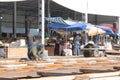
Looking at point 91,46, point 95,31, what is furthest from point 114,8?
point 91,46

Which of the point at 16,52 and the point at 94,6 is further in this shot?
the point at 94,6

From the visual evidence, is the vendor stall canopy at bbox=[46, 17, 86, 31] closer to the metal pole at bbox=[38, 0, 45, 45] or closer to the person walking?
the metal pole at bbox=[38, 0, 45, 45]

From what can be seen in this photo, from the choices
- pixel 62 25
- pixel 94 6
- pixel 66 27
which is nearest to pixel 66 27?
pixel 66 27

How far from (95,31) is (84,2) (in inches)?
247

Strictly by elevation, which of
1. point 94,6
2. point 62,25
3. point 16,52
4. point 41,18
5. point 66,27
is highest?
point 94,6

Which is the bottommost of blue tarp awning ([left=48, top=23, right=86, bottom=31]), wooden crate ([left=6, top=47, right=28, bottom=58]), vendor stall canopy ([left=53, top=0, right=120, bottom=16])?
wooden crate ([left=6, top=47, right=28, bottom=58])

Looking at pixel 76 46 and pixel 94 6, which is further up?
pixel 94 6

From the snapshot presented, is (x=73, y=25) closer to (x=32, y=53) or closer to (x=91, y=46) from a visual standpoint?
(x=91, y=46)

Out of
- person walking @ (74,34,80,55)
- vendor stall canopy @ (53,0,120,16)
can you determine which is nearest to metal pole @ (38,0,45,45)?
person walking @ (74,34,80,55)

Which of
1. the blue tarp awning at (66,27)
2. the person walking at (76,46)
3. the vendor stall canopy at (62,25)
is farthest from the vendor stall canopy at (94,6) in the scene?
the blue tarp awning at (66,27)

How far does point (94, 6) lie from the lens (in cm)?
3506

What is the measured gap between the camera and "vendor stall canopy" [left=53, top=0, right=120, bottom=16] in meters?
32.8

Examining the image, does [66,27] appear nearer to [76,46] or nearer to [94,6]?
[76,46]

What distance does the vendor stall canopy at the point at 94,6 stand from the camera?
108 feet
